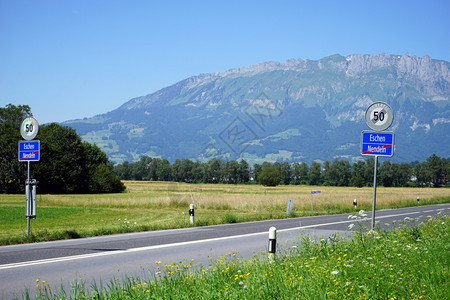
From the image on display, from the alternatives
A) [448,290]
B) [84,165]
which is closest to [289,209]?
[448,290]

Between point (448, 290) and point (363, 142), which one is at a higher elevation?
point (363, 142)

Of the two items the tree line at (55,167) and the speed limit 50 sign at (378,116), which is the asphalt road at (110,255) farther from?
the tree line at (55,167)

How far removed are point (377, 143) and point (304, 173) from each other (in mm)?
168471

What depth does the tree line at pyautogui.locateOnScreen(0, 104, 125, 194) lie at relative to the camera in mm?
75000

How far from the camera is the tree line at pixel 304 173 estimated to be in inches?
5049

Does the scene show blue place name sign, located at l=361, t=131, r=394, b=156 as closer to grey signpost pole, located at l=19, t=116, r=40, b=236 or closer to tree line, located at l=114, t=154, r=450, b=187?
grey signpost pole, located at l=19, t=116, r=40, b=236

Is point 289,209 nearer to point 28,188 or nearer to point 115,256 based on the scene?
point 28,188

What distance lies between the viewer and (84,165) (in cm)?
8262

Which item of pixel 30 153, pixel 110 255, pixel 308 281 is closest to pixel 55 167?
pixel 30 153

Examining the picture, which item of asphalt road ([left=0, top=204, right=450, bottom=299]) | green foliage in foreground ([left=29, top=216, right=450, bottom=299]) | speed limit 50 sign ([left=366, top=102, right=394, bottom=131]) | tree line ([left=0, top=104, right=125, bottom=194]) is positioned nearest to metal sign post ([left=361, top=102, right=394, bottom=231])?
speed limit 50 sign ([left=366, top=102, right=394, bottom=131])

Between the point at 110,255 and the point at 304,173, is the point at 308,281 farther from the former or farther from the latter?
the point at 304,173

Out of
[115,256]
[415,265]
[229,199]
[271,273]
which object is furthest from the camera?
[229,199]

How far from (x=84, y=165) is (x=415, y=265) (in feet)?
258

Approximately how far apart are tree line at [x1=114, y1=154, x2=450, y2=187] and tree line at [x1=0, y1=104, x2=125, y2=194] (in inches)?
1310
